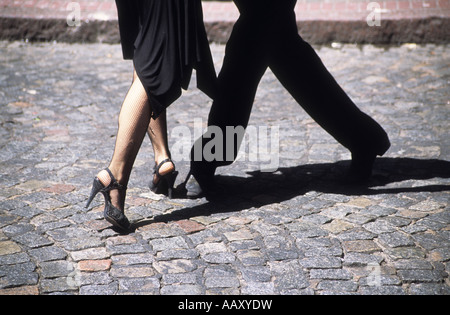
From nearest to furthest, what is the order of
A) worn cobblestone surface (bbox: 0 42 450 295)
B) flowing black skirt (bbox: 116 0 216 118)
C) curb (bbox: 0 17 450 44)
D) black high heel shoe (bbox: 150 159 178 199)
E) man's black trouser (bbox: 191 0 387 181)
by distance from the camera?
1. worn cobblestone surface (bbox: 0 42 450 295)
2. flowing black skirt (bbox: 116 0 216 118)
3. man's black trouser (bbox: 191 0 387 181)
4. black high heel shoe (bbox: 150 159 178 199)
5. curb (bbox: 0 17 450 44)

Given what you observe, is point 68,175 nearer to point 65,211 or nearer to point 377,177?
point 65,211

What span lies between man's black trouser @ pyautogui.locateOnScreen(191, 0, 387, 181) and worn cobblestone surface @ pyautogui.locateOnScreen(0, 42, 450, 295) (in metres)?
0.33

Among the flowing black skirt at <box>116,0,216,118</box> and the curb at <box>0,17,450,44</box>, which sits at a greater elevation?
the flowing black skirt at <box>116,0,216,118</box>

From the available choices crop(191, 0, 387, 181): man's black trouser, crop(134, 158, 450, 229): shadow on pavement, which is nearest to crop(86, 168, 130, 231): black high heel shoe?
crop(134, 158, 450, 229): shadow on pavement

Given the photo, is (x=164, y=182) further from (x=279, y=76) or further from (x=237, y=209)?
(x=279, y=76)

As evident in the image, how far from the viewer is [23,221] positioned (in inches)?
120

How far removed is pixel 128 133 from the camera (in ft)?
9.53

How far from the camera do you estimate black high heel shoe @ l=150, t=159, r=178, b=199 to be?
10.9ft

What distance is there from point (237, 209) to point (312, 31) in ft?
11.4

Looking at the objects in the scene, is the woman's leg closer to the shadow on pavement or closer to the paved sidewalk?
the shadow on pavement

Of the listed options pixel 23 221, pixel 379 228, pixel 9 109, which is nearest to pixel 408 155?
pixel 379 228

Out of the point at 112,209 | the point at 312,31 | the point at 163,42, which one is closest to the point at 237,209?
the point at 112,209
